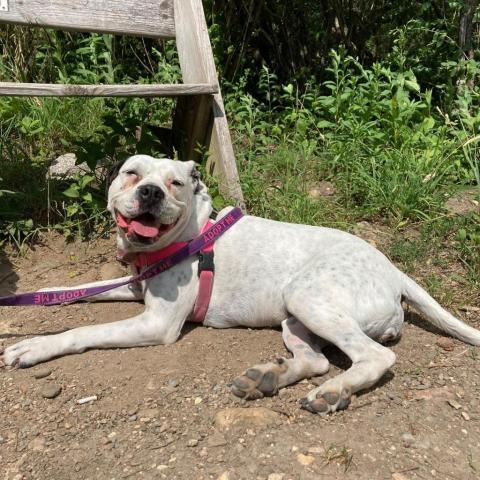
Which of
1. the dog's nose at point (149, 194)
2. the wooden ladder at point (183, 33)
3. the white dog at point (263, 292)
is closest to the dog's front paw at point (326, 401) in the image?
the white dog at point (263, 292)

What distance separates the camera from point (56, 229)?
183 inches

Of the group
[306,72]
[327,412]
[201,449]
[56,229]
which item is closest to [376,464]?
[327,412]

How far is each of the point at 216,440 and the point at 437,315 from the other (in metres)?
1.63

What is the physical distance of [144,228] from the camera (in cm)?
322

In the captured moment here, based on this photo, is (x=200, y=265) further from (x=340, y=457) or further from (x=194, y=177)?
(x=340, y=457)

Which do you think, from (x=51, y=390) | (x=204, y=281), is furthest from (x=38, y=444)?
(x=204, y=281)

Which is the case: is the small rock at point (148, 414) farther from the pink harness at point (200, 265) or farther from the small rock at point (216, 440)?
the pink harness at point (200, 265)

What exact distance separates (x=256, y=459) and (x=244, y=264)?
4.46ft

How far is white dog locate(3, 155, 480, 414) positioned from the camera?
9.92ft

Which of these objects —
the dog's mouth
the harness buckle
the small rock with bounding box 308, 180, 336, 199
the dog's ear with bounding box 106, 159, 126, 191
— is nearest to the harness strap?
the harness buckle

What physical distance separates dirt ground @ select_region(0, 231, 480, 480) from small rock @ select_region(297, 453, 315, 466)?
1cm

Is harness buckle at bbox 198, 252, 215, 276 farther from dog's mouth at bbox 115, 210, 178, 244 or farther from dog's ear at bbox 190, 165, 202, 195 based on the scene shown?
dog's ear at bbox 190, 165, 202, 195

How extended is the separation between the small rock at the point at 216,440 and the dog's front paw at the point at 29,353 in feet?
3.67

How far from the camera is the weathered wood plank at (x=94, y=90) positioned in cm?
372
